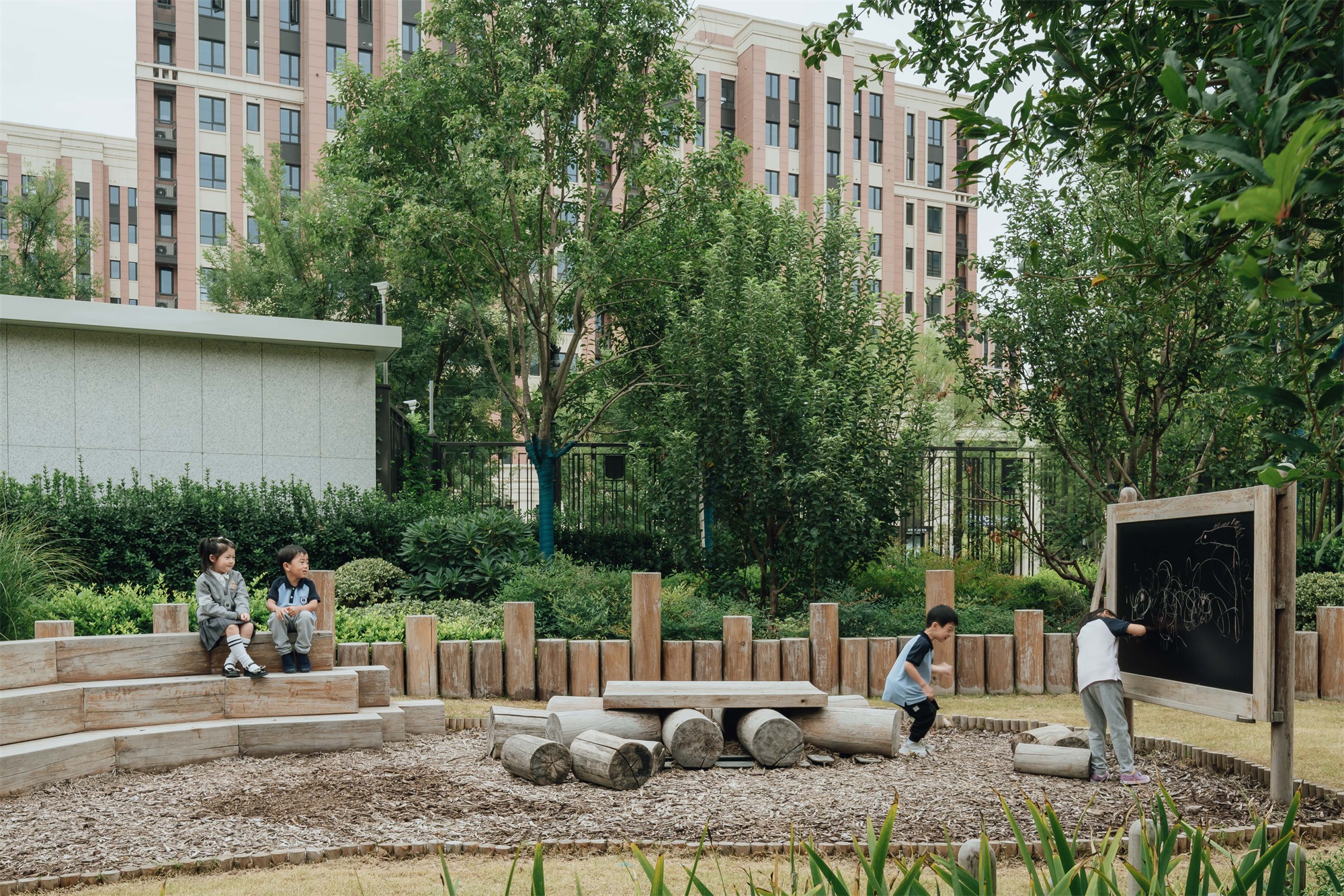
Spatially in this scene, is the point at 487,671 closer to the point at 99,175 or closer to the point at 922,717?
the point at 922,717

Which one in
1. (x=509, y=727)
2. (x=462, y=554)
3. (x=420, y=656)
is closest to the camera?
(x=509, y=727)

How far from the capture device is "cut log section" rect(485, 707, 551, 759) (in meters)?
7.30

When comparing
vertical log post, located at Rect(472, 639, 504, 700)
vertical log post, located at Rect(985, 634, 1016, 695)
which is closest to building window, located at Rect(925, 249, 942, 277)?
vertical log post, located at Rect(985, 634, 1016, 695)

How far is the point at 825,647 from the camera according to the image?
9719 mm

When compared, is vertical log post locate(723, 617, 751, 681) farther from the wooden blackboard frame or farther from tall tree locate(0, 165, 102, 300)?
tall tree locate(0, 165, 102, 300)

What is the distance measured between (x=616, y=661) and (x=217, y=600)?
11.4 ft

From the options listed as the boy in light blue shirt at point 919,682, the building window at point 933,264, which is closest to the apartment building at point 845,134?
the building window at point 933,264

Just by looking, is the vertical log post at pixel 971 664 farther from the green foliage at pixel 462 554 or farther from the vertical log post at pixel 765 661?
the green foliage at pixel 462 554

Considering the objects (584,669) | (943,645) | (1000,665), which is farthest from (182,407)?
(1000,665)

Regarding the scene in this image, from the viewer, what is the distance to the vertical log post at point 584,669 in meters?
9.38

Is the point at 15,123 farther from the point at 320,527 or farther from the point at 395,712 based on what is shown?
the point at 395,712

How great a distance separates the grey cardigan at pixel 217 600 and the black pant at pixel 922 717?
5150 mm

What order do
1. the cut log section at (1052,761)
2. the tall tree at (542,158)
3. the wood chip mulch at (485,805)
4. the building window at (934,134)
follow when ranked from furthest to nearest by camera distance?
the building window at (934,134) < the tall tree at (542,158) < the cut log section at (1052,761) < the wood chip mulch at (485,805)

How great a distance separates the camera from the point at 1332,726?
8.55 m
